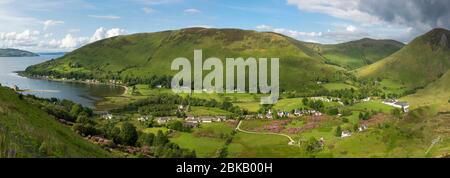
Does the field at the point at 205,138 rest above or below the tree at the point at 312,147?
below

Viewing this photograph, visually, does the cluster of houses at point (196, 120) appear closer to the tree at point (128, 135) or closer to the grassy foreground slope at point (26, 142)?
the tree at point (128, 135)

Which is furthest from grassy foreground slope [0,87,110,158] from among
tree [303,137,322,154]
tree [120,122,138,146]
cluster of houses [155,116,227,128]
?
cluster of houses [155,116,227,128]

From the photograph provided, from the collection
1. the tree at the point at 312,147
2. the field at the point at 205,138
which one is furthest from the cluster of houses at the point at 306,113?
the tree at the point at 312,147

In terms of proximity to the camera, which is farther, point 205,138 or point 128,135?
point 205,138

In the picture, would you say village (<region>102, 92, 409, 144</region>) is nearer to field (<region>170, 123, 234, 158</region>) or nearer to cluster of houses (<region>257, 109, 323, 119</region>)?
cluster of houses (<region>257, 109, 323, 119</region>)

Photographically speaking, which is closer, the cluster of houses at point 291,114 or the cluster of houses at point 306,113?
the cluster of houses at point 291,114

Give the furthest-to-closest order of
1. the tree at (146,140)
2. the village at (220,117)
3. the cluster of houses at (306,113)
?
1. the cluster of houses at (306,113)
2. the village at (220,117)
3. the tree at (146,140)

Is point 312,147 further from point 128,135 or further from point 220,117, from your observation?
point 220,117

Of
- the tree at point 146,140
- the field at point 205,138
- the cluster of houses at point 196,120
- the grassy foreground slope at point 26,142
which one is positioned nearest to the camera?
the grassy foreground slope at point 26,142

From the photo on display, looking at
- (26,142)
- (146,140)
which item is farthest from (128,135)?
(26,142)

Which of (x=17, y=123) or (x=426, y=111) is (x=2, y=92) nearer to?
(x=17, y=123)
